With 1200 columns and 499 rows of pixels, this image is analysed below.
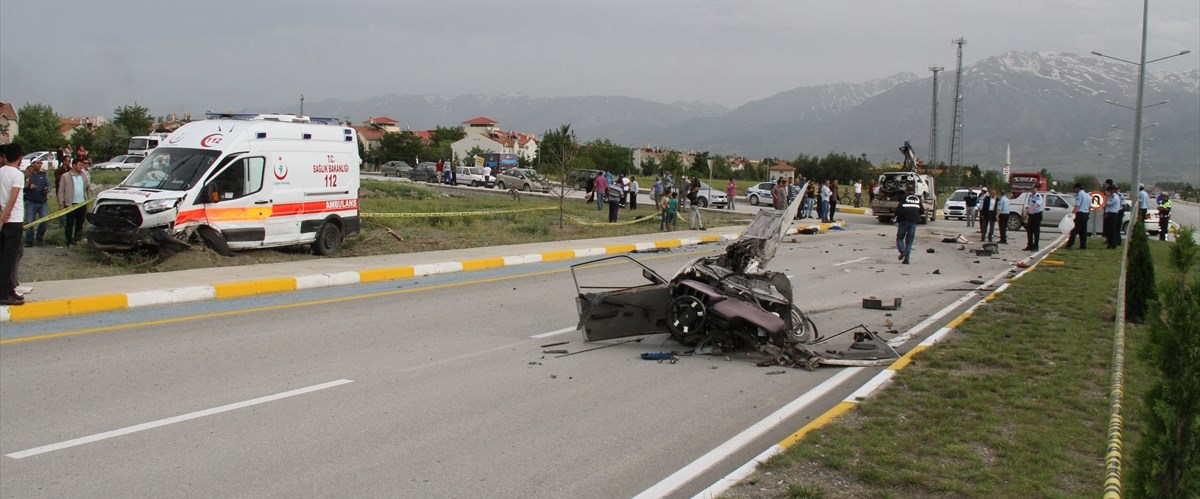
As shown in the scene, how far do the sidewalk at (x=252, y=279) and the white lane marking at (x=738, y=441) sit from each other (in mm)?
8264

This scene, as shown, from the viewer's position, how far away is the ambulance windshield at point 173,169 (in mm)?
14336

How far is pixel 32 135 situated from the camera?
298 feet

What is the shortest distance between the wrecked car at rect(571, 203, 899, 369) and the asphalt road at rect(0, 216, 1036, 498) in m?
0.26

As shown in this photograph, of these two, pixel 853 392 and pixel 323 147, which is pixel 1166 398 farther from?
pixel 323 147

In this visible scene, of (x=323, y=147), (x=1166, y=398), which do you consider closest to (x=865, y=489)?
(x=1166, y=398)

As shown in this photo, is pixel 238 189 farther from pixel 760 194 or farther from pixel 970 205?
pixel 760 194

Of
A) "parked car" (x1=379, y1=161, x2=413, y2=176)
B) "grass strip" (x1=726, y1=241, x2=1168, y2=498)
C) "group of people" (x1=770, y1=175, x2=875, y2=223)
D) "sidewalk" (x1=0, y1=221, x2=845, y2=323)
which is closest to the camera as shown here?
"grass strip" (x1=726, y1=241, x2=1168, y2=498)

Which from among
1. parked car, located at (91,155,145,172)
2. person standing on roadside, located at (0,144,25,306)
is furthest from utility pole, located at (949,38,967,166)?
person standing on roadside, located at (0,144,25,306)

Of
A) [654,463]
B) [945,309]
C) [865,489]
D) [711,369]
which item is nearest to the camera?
[865,489]

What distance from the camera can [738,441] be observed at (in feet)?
19.4

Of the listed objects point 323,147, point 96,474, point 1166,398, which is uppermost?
point 323,147

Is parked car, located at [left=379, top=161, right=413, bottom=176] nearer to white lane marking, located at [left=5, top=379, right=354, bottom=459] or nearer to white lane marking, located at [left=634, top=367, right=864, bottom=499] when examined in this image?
white lane marking, located at [left=5, top=379, right=354, bottom=459]

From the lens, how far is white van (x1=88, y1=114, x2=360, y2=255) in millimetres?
13781

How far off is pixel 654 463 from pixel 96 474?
3.29 metres
